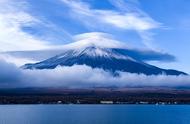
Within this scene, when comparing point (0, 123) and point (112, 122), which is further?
point (112, 122)

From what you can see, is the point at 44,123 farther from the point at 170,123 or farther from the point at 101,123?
the point at 170,123

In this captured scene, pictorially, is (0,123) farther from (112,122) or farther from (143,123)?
(143,123)

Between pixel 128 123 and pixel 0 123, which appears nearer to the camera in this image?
pixel 0 123

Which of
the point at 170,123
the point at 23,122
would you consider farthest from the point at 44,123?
the point at 170,123

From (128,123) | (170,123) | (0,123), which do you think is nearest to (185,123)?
(170,123)

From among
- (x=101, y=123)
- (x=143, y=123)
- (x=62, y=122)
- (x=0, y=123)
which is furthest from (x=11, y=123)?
(x=143, y=123)

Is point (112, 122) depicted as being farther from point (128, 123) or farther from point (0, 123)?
point (0, 123)

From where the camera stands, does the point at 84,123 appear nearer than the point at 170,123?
Yes
